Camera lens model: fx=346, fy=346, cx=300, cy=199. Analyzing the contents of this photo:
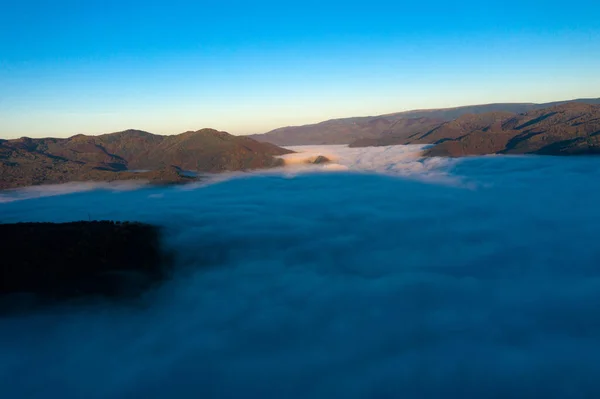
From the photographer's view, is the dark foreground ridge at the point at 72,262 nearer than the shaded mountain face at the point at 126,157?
Yes

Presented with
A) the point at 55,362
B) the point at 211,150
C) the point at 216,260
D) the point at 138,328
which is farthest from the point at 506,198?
the point at 211,150

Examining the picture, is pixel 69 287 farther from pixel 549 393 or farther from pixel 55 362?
pixel 549 393

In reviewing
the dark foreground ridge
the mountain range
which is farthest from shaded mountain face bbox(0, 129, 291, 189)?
the dark foreground ridge

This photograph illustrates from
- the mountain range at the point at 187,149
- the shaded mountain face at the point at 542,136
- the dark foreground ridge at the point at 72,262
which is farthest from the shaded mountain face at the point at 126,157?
the shaded mountain face at the point at 542,136

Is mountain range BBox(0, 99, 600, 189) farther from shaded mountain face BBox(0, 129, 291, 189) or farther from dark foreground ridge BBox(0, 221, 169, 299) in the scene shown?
dark foreground ridge BBox(0, 221, 169, 299)

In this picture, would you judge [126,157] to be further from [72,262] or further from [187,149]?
[72,262]

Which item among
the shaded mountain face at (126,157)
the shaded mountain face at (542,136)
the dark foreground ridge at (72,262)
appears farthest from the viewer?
the shaded mountain face at (126,157)

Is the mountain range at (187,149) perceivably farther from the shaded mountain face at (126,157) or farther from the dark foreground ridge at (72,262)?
the dark foreground ridge at (72,262)
